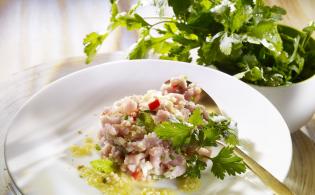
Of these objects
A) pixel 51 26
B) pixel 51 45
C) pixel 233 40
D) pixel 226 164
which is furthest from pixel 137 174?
pixel 51 26

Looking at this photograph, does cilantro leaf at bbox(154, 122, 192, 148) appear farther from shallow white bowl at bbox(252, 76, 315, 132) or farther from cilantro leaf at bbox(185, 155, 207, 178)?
shallow white bowl at bbox(252, 76, 315, 132)

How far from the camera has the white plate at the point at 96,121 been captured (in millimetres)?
759

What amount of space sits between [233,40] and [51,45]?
671 millimetres

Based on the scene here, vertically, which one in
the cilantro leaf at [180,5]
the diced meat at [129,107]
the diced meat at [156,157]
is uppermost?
the cilantro leaf at [180,5]

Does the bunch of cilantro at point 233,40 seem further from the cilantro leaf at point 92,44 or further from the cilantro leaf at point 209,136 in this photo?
the cilantro leaf at point 209,136

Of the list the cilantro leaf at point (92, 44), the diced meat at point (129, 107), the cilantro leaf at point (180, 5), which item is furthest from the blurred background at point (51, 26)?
the diced meat at point (129, 107)

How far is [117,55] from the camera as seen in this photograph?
1.22 metres

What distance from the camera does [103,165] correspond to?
78 centimetres

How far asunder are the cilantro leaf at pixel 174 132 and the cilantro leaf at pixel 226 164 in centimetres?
6

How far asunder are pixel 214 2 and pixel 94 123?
0.38 meters

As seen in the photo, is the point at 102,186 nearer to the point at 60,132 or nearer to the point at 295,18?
the point at 60,132

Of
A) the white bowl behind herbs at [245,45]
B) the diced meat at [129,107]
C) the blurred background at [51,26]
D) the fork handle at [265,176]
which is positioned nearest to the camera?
the fork handle at [265,176]

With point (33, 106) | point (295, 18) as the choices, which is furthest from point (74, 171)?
point (295, 18)

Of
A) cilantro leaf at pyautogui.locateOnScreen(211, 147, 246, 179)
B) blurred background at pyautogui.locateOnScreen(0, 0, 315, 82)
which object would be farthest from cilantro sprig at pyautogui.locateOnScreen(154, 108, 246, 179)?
blurred background at pyautogui.locateOnScreen(0, 0, 315, 82)
